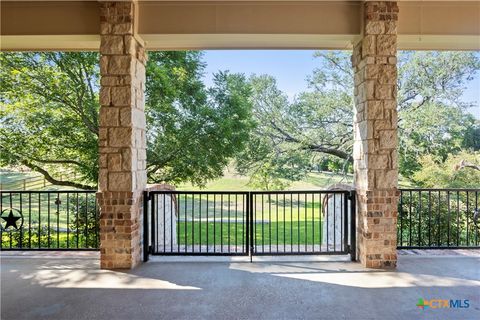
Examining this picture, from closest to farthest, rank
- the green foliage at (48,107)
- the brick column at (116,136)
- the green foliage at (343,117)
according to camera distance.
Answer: the brick column at (116,136) → the green foliage at (48,107) → the green foliage at (343,117)

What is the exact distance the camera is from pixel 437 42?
12.2 ft

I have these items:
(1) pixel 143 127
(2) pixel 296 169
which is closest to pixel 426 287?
(1) pixel 143 127

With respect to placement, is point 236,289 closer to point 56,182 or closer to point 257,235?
point 257,235

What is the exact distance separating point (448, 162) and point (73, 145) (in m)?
8.67

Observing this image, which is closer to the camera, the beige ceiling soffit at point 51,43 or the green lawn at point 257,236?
the beige ceiling soffit at point 51,43

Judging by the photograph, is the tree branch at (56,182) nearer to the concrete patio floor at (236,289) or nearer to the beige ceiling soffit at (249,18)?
the concrete patio floor at (236,289)

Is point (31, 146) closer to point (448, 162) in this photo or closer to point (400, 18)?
point (400, 18)

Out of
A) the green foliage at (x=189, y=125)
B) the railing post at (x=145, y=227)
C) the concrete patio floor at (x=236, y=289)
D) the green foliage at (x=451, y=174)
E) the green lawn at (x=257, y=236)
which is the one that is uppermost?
the green foliage at (x=189, y=125)

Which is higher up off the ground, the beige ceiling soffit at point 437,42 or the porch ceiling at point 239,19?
the porch ceiling at point 239,19

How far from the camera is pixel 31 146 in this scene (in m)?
6.45

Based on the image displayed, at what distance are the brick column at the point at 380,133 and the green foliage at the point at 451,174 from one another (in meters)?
4.35

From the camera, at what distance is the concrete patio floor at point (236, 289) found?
7.73ft

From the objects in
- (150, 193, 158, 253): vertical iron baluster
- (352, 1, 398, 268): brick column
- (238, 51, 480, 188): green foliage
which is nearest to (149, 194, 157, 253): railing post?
(150, 193, 158, 253): vertical iron baluster

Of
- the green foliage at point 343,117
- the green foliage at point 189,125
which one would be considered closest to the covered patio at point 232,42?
the green foliage at point 189,125
